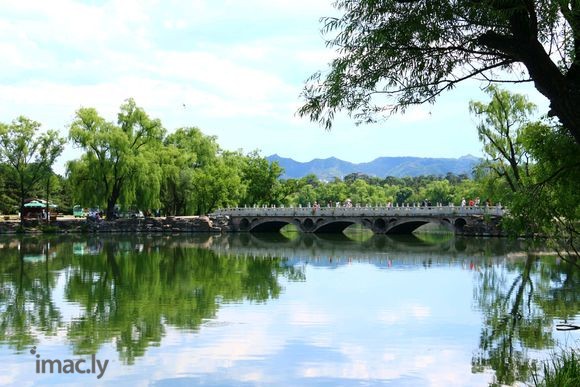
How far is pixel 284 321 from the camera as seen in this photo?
15.6 m

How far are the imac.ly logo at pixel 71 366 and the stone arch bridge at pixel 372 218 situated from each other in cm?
3775

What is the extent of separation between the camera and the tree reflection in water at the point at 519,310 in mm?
11844

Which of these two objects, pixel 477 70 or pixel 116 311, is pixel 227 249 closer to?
pixel 116 311

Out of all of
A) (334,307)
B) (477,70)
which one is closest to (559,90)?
(477,70)

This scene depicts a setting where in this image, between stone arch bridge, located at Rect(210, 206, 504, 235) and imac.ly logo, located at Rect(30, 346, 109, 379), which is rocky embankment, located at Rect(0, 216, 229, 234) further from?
imac.ly logo, located at Rect(30, 346, 109, 379)

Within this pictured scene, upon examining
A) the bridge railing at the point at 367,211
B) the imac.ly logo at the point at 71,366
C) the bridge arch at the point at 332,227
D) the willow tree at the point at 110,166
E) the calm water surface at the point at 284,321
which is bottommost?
the imac.ly logo at the point at 71,366

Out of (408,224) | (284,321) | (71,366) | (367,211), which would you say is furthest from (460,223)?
(71,366)

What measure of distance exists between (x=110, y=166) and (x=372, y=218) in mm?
20948

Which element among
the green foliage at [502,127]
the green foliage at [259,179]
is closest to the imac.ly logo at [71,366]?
the green foliage at [502,127]

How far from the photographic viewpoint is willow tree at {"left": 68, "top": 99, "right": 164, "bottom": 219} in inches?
1986

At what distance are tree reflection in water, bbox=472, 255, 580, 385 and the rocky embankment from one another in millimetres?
33708

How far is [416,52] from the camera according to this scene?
812cm

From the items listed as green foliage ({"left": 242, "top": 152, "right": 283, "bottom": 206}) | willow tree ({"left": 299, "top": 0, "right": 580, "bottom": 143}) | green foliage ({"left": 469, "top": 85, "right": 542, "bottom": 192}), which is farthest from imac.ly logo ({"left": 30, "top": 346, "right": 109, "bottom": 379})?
green foliage ({"left": 242, "top": 152, "right": 283, "bottom": 206})

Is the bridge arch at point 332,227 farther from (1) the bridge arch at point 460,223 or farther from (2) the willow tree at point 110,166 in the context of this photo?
(2) the willow tree at point 110,166
